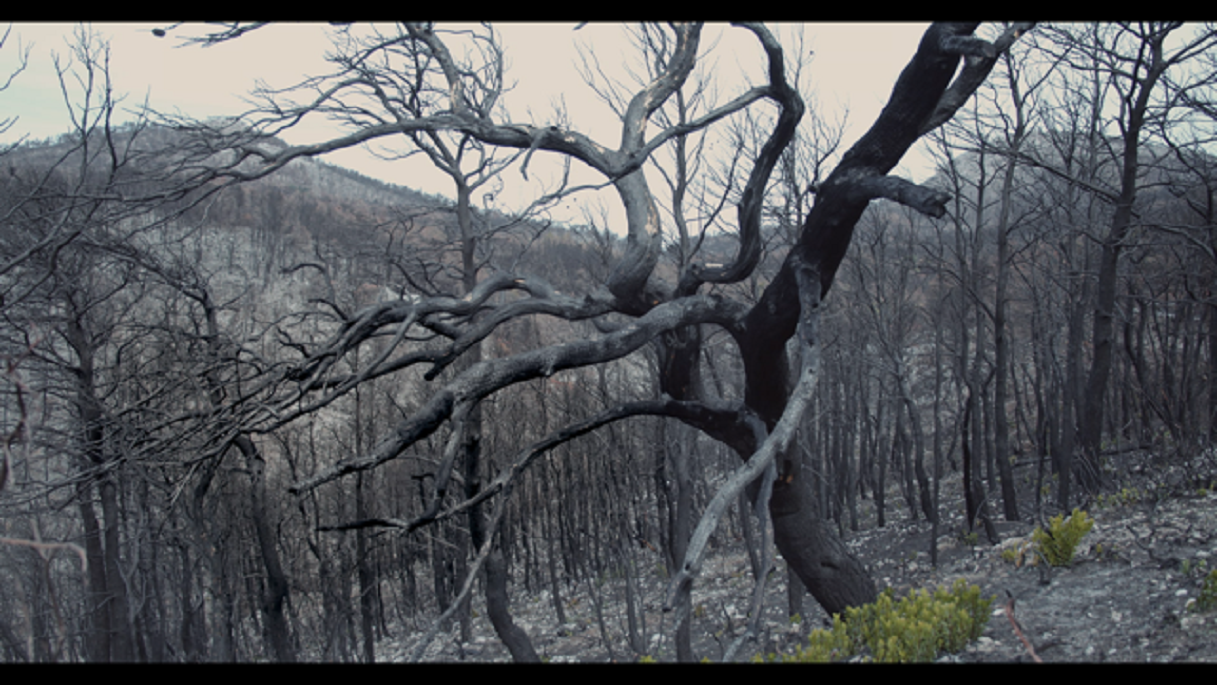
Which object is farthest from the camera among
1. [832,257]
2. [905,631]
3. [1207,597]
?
[832,257]

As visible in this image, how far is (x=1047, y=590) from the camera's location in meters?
4.95

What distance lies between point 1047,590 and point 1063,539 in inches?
26.7

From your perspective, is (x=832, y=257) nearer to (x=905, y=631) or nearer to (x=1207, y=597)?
(x=905, y=631)

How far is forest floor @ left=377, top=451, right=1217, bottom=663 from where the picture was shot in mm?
3715

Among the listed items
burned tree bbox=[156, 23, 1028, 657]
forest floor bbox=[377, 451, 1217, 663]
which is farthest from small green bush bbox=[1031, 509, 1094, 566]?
burned tree bbox=[156, 23, 1028, 657]

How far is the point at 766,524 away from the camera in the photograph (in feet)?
11.1

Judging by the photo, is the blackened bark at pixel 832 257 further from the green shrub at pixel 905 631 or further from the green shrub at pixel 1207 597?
the green shrub at pixel 1207 597

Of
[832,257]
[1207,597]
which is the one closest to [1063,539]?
[1207,597]

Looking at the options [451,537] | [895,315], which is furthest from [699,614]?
[451,537]

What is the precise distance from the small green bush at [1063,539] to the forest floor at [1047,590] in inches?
3.5

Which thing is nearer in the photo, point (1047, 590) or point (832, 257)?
point (1047, 590)

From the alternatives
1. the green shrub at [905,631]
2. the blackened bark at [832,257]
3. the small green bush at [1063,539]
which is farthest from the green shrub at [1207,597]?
the blackened bark at [832,257]
